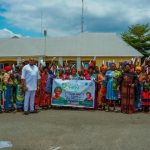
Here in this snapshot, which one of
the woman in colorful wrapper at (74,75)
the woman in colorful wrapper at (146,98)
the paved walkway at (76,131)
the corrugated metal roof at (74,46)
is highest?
the corrugated metal roof at (74,46)

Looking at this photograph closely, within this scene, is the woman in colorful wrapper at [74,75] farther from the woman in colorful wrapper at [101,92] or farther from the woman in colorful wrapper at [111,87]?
Answer: the woman in colorful wrapper at [111,87]

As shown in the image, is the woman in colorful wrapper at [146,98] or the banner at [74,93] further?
the banner at [74,93]

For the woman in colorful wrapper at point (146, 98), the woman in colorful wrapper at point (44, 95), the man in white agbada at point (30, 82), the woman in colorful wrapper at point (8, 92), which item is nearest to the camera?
the man in white agbada at point (30, 82)

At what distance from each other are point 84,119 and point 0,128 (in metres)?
2.67

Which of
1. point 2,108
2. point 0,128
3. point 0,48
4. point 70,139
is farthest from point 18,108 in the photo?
point 0,48

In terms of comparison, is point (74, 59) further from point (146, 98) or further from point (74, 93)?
point (146, 98)

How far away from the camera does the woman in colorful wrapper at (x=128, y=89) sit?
14.5 meters

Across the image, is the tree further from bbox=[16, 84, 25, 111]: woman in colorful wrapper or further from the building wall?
bbox=[16, 84, 25, 111]: woman in colorful wrapper

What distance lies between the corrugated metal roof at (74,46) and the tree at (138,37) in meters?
Answer: 12.9

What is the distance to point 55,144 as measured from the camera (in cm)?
942

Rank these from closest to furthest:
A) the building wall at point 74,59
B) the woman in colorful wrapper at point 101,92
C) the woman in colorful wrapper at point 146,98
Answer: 1. the woman in colorful wrapper at point 146,98
2. the woman in colorful wrapper at point 101,92
3. the building wall at point 74,59

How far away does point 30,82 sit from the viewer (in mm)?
14500

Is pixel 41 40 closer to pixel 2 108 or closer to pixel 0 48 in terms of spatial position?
pixel 0 48

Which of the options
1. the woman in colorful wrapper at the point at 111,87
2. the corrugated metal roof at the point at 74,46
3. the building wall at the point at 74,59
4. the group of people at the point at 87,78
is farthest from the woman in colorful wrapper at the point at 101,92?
the corrugated metal roof at the point at 74,46
